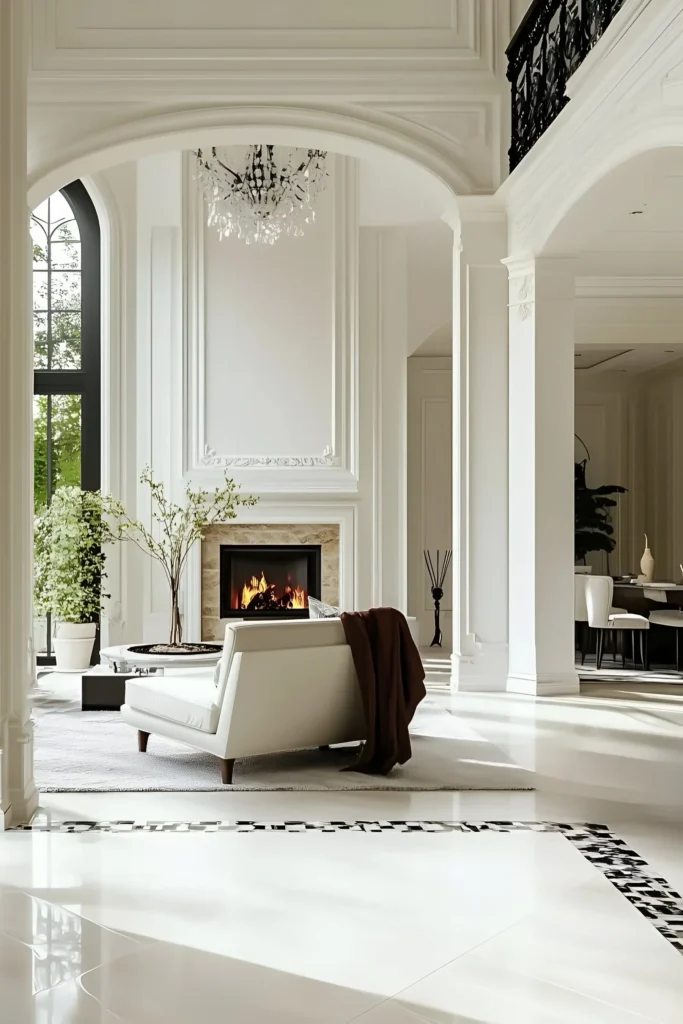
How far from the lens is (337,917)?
3.03 m

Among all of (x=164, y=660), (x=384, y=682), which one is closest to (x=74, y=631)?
(x=164, y=660)

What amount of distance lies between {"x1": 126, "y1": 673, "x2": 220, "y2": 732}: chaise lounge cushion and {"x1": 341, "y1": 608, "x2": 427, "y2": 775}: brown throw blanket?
73cm

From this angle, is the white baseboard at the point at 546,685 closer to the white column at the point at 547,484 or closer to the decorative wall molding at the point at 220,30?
the white column at the point at 547,484

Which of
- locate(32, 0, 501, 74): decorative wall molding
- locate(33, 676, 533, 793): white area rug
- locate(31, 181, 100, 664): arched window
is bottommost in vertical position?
locate(33, 676, 533, 793): white area rug

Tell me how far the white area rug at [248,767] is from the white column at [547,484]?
131 cm

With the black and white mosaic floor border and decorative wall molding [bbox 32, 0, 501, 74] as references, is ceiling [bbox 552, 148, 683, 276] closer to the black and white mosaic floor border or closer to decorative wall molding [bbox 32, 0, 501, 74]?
decorative wall molding [bbox 32, 0, 501, 74]

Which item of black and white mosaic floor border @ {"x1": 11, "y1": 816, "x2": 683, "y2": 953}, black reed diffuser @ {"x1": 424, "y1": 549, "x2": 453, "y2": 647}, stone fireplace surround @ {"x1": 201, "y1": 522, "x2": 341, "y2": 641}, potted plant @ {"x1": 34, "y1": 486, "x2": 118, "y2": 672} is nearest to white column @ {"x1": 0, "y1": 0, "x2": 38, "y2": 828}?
black and white mosaic floor border @ {"x1": 11, "y1": 816, "x2": 683, "y2": 953}

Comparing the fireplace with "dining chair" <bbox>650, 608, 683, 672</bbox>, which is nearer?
"dining chair" <bbox>650, 608, 683, 672</bbox>

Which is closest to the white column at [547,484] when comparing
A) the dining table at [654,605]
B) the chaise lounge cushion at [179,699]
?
the dining table at [654,605]

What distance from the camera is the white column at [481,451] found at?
24.6 ft

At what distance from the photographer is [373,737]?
5.01m

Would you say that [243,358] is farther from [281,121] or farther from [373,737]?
[373,737]

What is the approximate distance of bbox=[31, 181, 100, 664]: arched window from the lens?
32.1 ft

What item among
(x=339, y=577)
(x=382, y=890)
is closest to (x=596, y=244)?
(x=339, y=577)
